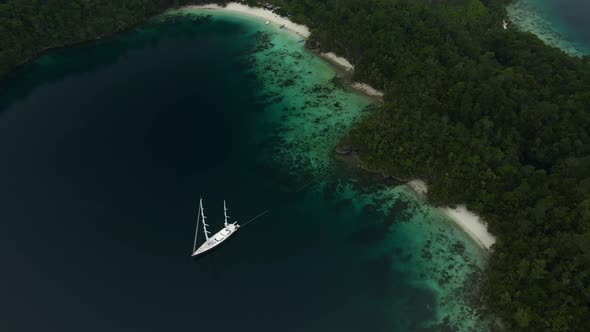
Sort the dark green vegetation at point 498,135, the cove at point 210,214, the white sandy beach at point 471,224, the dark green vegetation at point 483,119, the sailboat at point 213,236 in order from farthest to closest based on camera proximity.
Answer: the white sandy beach at point 471,224 → the sailboat at point 213,236 → the cove at point 210,214 → the dark green vegetation at point 483,119 → the dark green vegetation at point 498,135

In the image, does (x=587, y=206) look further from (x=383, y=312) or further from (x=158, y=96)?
(x=158, y=96)

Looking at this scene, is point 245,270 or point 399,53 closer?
point 245,270

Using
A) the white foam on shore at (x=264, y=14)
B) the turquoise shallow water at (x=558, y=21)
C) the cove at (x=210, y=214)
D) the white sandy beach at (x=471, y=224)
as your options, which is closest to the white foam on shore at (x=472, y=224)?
the white sandy beach at (x=471, y=224)

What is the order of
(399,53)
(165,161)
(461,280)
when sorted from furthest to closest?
1. (399,53)
2. (165,161)
3. (461,280)

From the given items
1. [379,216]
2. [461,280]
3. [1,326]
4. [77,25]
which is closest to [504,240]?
[461,280]

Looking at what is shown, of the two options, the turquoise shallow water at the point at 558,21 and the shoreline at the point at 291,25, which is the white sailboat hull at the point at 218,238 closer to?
the shoreline at the point at 291,25

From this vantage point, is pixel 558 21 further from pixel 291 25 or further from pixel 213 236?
pixel 213 236

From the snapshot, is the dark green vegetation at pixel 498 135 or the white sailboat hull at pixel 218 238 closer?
the dark green vegetation at pixel 498 135
